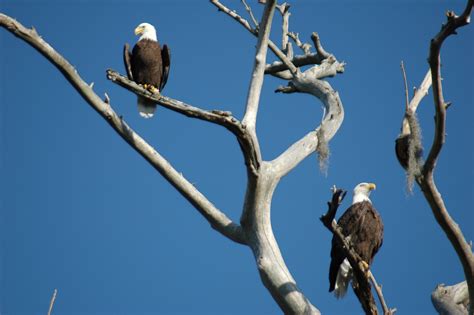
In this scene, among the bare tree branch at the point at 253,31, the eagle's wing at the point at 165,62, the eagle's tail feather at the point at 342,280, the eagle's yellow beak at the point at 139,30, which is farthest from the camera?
the eagle's yellow beak at the point at 139,30

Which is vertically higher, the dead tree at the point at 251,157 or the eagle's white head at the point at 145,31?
the eagle's white head at the point at 145,31

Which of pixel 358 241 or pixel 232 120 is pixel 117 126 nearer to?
pixel 232 120

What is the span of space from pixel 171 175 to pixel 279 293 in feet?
3.98

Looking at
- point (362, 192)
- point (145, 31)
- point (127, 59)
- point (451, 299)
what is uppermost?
point (145, 31)

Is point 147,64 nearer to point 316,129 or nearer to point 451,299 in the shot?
point 316,129

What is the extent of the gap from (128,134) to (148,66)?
11.0 feet

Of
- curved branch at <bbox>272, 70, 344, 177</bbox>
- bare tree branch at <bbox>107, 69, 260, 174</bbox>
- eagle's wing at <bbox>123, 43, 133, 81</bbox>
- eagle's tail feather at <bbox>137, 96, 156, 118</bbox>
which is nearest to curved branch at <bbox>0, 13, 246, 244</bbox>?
bare tree branch at <bbox>107, 69, 260, 174</bbox>

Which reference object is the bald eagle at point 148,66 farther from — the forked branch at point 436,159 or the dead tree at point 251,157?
the forked branch at point 436,159

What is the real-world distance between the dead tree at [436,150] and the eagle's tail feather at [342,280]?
80.1 inches

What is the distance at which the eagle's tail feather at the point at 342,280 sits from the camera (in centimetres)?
666

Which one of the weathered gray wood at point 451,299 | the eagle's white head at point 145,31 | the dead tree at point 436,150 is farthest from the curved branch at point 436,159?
the eagle's white head at point 145,31

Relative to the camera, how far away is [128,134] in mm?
5102

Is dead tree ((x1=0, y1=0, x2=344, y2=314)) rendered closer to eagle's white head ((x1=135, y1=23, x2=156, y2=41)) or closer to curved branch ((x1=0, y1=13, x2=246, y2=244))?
curved branch ((x1=0, y1=13, x2=246, y2=244))

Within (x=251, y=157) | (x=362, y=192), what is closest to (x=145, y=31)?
(x=362, y=192)
